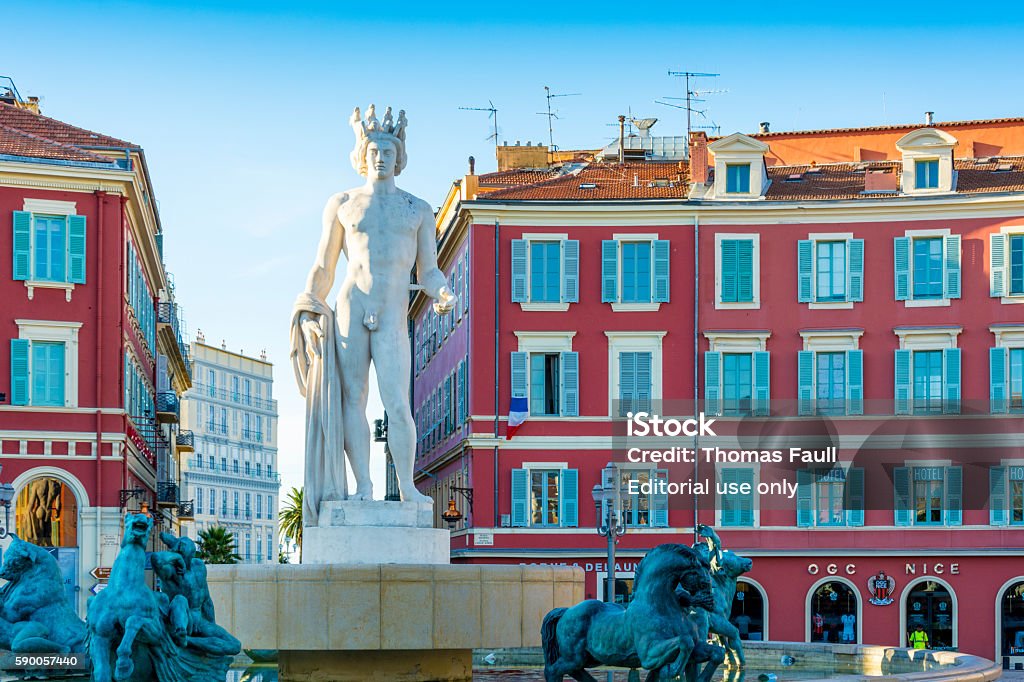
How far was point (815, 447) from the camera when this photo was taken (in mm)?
45781

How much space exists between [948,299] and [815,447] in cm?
521

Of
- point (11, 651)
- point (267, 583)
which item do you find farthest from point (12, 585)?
point (267, 583)

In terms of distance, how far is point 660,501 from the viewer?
46094 millimetres

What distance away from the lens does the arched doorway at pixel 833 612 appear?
4541 centimetres

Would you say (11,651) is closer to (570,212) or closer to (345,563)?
(345,563)

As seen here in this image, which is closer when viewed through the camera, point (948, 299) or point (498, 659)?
point (498, 659)

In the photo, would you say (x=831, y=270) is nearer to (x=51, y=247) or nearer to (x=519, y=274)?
(x=519, y=274)

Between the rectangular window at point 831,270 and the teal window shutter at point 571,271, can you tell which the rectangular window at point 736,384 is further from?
the teal window shutter at point 571,271

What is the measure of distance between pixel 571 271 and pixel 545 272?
0.70m

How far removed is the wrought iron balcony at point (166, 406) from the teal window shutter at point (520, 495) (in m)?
17.3

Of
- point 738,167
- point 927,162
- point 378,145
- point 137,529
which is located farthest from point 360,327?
point 927,162

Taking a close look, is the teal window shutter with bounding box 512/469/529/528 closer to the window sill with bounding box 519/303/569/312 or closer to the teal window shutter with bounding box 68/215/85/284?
the window sill with bounding box 519/303/569/312

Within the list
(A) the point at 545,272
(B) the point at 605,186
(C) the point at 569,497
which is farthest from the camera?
(B) the point at 605,186

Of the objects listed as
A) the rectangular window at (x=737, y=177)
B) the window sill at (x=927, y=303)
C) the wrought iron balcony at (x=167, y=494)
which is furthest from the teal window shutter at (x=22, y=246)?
the window sill at (x=927, y=303)
